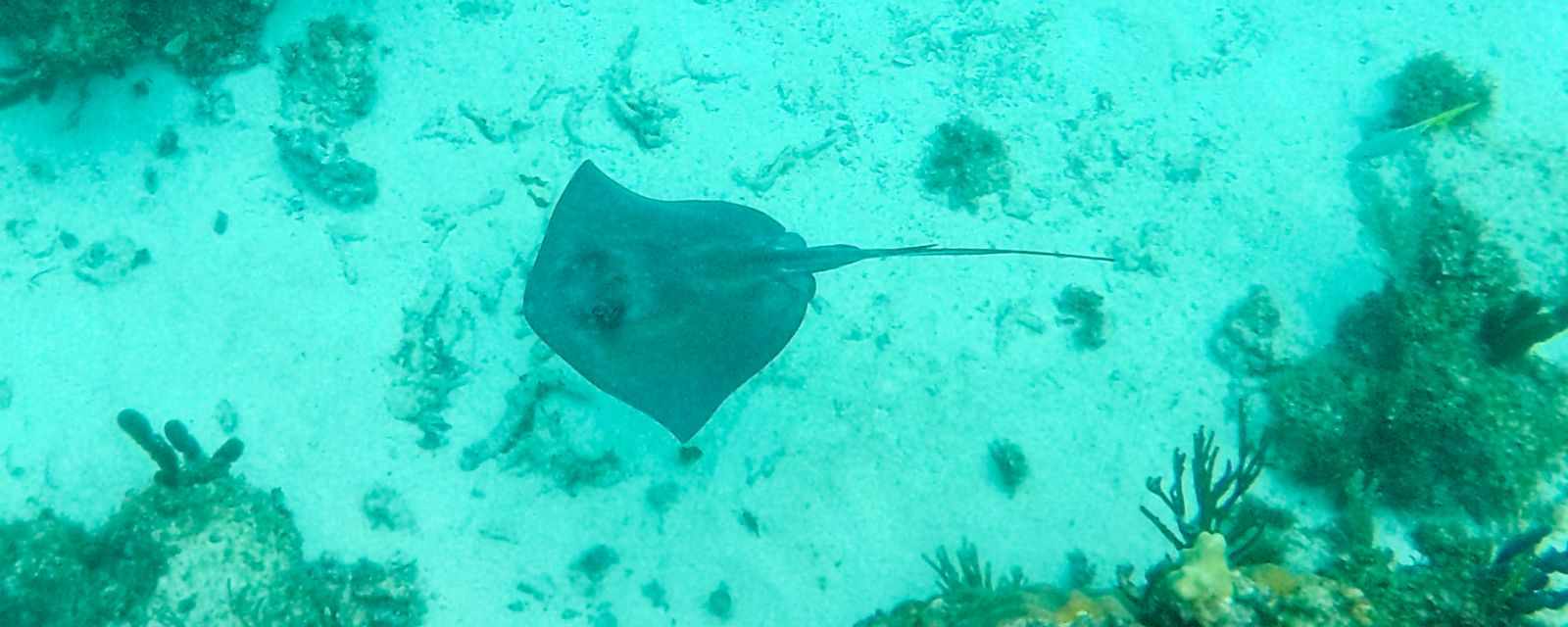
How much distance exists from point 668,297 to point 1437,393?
6.05m

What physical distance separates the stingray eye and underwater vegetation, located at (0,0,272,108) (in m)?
4.78

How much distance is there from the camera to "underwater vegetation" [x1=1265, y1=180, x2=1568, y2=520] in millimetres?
6109

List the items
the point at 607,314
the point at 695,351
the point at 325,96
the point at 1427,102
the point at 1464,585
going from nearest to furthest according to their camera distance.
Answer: the point at 1464,585, the point at 607,314, the point at 695,351, the point at 325,96, the point at 1427,102

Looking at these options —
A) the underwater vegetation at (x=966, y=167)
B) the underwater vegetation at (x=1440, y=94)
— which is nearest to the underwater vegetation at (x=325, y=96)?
the underwater vegetation at (x=966, y=167)

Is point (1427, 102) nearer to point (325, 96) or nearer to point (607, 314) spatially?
point (607, 314)

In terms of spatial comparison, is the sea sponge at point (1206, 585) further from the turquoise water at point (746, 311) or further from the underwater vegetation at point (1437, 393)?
the underwater vegetation at point (1437, 393)

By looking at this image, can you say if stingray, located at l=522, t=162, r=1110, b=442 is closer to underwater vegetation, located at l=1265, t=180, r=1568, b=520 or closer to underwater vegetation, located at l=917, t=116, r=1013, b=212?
underwater vegetation, located at l=917, t=116, r=1013, b=212

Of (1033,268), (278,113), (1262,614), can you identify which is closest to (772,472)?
(1033,268)

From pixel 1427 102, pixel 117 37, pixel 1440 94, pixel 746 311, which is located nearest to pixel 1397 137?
pixel 1427 102

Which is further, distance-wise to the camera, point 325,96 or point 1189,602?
point 325,96

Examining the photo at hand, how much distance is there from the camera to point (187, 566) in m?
5.28

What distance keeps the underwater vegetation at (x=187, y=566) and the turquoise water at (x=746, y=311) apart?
0.10 feet

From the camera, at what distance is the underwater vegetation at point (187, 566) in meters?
5.20

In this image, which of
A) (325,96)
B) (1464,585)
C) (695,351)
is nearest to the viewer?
(1464,585)
